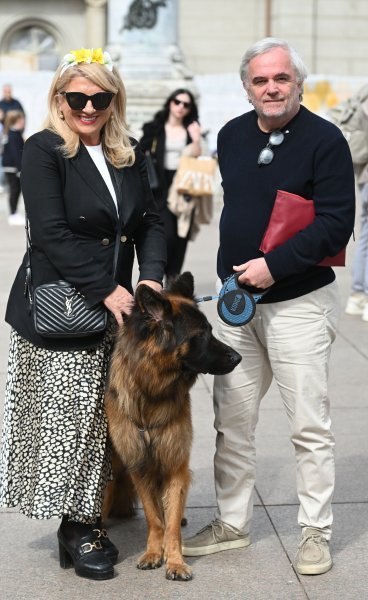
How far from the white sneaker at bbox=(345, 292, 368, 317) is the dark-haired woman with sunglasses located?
165 centimetres

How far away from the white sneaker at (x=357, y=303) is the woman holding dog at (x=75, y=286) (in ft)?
18.7

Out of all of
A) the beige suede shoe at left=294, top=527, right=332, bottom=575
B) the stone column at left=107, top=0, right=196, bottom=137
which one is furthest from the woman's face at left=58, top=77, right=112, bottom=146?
the stone column at left=107, top=0, right=196, bottom=137

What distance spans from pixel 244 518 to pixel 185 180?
5.47 m

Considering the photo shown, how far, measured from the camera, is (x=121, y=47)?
66.5 ft

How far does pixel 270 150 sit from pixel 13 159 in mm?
14044

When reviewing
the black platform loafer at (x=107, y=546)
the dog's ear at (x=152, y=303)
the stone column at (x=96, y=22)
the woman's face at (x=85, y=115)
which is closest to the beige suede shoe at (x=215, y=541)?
the black platform loafer at (x=107, y=546)

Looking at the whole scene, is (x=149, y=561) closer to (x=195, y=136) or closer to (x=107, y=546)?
(x=107, y=546)

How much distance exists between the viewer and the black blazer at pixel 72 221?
14.1 ft

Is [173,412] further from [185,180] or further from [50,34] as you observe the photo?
[50,34]

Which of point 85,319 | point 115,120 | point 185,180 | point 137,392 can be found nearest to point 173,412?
point 137,392

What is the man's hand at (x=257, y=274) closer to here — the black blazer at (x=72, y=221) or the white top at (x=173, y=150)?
the black blazer at (x=72, y=221)

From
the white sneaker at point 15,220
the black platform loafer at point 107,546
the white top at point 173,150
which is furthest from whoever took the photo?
the white sneaker at point 15,220

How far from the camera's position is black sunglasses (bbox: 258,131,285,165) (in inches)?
169

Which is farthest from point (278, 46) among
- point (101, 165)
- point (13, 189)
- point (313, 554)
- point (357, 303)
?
point (13, 189)
